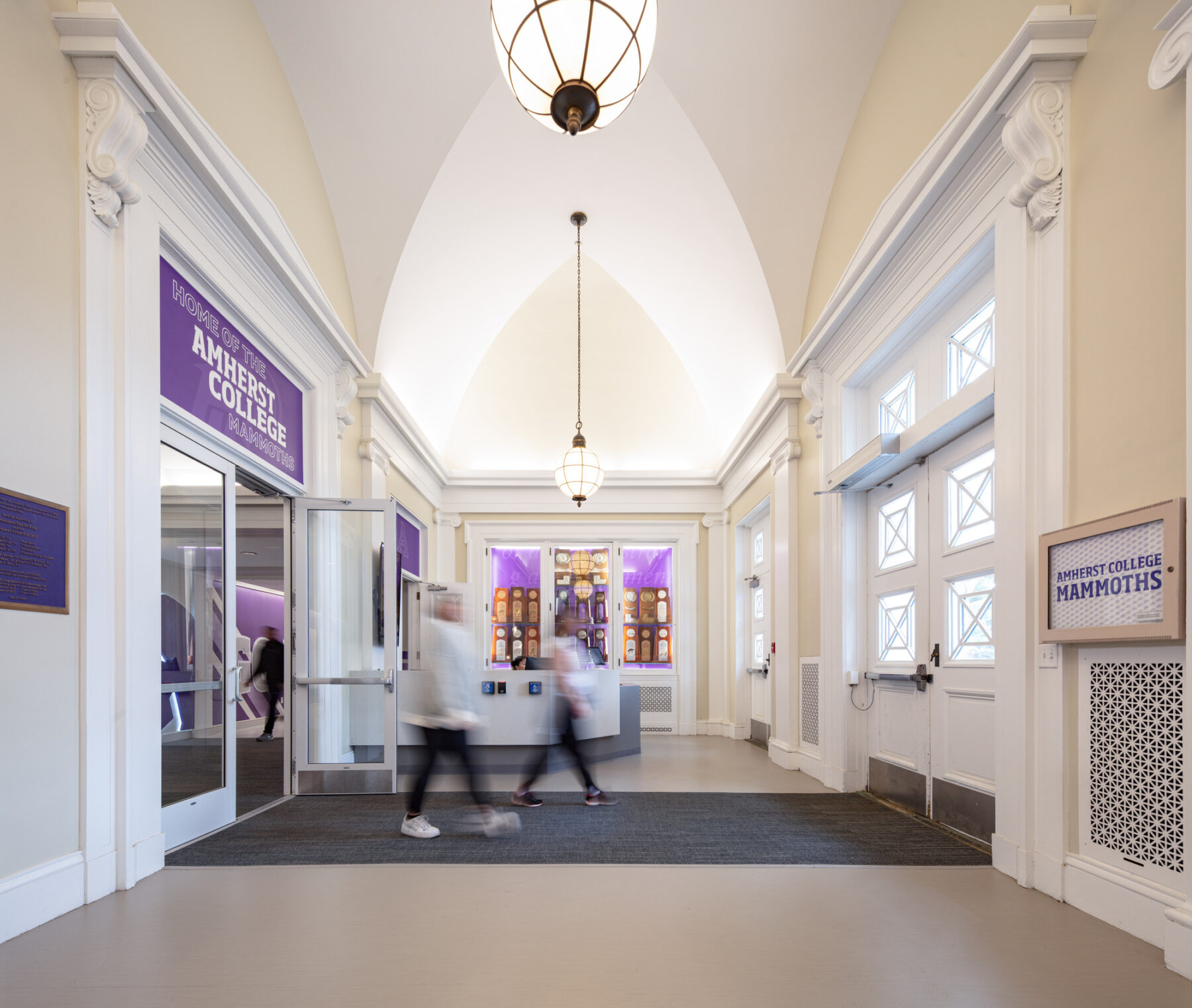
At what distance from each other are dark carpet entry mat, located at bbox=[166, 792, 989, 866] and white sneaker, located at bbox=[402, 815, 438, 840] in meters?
0.06

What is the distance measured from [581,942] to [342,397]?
507cm

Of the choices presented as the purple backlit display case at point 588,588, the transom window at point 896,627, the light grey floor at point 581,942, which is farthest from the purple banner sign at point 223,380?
the purple backlit display case at point 588,588

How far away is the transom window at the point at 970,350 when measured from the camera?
168 inches

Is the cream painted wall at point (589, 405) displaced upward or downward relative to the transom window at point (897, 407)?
upward

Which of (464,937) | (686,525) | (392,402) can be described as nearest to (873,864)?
(464,937)

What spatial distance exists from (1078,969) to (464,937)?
6.64 feet

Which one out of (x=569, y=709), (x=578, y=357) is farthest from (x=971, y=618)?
(x=578, y=357)

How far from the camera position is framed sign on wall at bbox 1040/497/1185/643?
2.66 m

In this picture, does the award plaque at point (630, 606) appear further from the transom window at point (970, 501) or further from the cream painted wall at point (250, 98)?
the transom window at point (970, 501)

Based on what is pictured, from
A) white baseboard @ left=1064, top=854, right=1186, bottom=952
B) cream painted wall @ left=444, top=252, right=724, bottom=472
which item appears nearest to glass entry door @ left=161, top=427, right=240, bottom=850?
white baseboard @ left=1064, top=854, right=1186, bottom=952

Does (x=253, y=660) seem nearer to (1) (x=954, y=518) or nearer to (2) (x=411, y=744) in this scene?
(2) (x=411, y=744)

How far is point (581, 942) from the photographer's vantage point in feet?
8.98

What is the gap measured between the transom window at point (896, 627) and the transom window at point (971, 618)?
0.56 m

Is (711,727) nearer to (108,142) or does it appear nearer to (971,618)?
(971,618)
